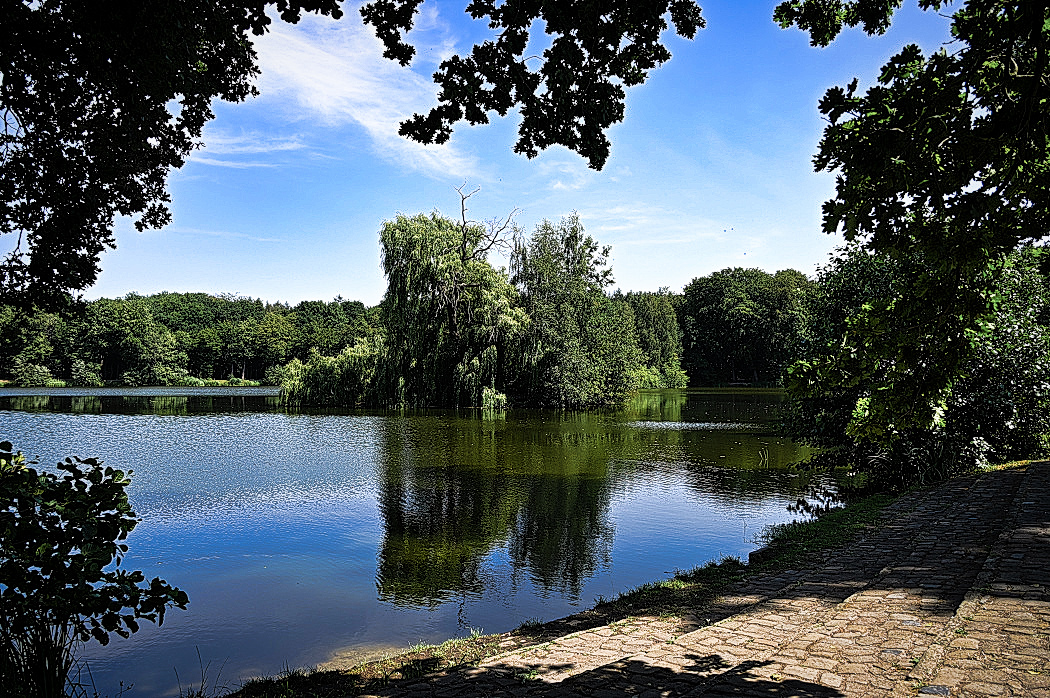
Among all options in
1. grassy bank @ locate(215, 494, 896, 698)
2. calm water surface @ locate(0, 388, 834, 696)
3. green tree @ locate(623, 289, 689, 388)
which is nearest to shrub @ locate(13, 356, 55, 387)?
calm water surface @ locate(0, 388, 834, 696)

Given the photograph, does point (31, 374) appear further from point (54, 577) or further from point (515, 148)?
point (515, 148)

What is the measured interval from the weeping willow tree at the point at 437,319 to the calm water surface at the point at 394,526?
8834 millimetres

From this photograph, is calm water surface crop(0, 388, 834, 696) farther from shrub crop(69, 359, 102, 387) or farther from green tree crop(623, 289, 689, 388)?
shrub crop(69, 359, 102, 387)

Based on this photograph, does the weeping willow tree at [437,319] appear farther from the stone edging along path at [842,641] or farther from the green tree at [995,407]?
the stone edging along path at [842,641]

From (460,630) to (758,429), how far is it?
66.7 feet

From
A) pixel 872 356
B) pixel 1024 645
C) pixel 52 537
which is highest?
pixel 872 356

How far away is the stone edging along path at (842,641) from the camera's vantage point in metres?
3.57

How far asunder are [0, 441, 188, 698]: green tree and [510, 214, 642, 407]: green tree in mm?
29423

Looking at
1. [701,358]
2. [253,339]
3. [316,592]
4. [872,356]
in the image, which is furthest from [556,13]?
[253,339]

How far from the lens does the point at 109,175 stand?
545 cm

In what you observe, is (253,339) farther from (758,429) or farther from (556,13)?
(556,13)

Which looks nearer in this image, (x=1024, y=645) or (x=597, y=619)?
(x=1024, y=645)

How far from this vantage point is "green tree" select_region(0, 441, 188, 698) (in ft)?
11.6

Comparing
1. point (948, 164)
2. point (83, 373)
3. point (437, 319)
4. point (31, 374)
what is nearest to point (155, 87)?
point (948, 164)
